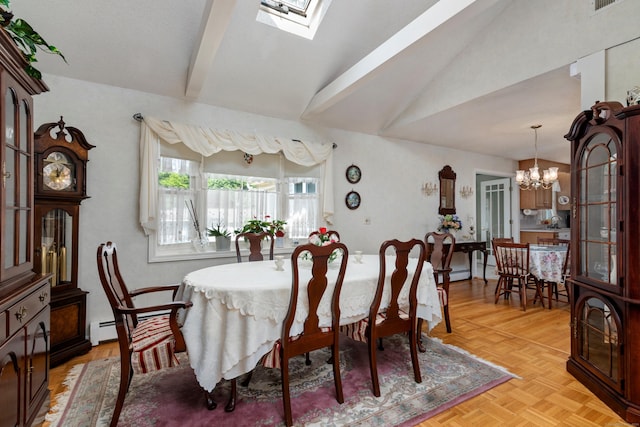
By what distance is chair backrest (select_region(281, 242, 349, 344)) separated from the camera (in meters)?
1.78

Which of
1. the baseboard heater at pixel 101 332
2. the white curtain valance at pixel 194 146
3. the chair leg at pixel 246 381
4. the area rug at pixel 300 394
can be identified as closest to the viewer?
the area rug at pixel 300 394

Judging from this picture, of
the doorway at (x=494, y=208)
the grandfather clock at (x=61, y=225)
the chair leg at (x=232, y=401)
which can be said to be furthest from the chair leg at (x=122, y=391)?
the doorway at (x=494, y=208)

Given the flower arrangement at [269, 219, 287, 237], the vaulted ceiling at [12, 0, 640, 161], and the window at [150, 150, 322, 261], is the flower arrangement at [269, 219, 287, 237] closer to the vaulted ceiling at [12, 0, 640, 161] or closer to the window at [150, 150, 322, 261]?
the window at [150, 150, 322, 261]

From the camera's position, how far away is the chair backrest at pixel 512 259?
402cm

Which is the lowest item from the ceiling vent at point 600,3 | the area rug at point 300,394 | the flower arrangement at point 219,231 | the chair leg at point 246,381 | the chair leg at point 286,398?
the area rug at point 300,394

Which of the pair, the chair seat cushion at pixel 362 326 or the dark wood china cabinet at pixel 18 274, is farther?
the chair seat cushion at pixel 362 326

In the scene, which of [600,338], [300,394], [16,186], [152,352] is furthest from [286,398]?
[600,338]

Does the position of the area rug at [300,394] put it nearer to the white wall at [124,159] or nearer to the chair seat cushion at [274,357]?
the chair seat cushion at [274,357]

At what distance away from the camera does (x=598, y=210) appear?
2.18 meters

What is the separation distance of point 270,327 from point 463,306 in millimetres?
3271

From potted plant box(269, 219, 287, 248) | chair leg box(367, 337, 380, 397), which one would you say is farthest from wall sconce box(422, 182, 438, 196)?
chair leg box(367, 337, 380, 397)

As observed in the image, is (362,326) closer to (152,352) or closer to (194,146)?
(152,352)

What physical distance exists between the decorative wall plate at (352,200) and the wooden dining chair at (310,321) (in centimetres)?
268

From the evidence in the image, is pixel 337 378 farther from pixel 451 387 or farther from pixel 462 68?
pixel 462 68
